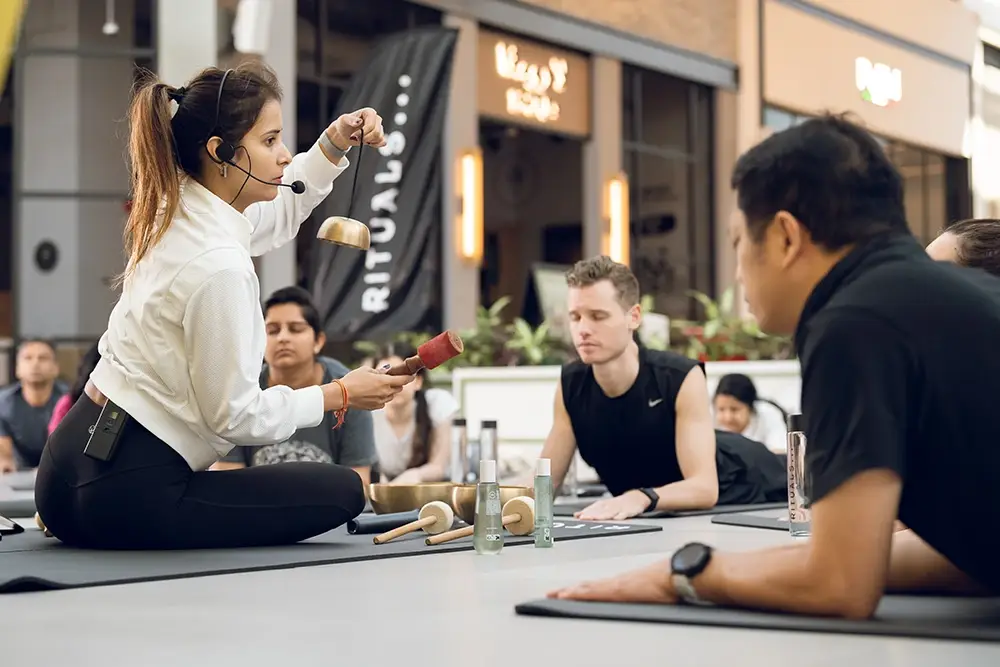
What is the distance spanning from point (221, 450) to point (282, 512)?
222 millimetres

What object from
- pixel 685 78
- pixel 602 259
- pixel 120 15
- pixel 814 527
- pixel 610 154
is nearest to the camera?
pixel 814 527

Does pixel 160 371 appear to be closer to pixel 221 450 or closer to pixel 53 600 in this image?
pixel 221 450

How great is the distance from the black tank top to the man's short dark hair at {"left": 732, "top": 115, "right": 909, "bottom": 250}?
262 cm

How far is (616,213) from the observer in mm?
13992

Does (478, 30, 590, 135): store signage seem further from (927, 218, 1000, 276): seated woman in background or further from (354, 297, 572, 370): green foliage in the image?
(927, 218, 1000, 276): seated woman in background

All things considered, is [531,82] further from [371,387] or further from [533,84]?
[371,387]

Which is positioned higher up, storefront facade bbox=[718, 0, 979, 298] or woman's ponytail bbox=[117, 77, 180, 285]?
storefront facade bbox=[718, 0, 979, 298]

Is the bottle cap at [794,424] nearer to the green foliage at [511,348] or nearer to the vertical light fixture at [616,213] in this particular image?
the green foliage at [511,348]

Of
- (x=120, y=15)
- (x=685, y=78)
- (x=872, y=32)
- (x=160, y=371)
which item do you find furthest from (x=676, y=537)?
(x=872, y=32)

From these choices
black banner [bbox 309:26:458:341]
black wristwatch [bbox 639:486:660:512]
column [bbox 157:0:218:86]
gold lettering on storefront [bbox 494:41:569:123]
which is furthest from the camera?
gold lettering on storefront [bbox 494:41:569:123]

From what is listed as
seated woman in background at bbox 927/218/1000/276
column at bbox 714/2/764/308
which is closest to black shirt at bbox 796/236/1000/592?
seated woman in background at bbox 927/218/1000/276

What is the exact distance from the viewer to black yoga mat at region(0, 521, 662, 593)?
2908 mm

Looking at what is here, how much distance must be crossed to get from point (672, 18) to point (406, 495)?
11.4 metres

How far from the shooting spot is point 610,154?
1407cm
